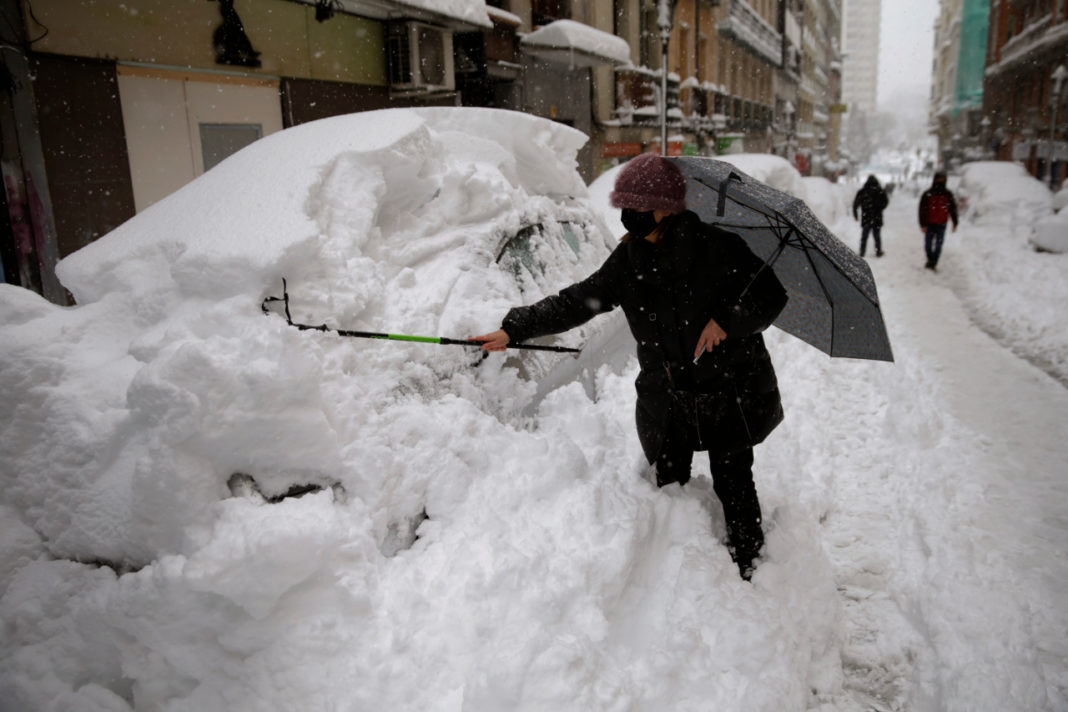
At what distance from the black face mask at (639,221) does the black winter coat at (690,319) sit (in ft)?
0.18

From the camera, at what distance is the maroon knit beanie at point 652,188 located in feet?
8.64

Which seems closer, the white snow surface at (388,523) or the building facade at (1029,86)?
the white snow surface at (388,523)

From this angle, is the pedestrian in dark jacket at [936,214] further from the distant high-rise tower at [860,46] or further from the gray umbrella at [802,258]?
the distant high-rise tower at [860,46]

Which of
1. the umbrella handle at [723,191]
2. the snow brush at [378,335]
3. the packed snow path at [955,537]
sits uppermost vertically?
the umbrella handle at [723,191]

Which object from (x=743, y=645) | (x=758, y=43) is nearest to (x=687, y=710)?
(x=743, y=645)

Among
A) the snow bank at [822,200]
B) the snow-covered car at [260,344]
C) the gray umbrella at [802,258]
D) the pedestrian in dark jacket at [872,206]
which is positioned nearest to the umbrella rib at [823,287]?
the gray umbrella at [802,258]

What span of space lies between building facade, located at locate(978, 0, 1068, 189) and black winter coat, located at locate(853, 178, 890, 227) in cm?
1322

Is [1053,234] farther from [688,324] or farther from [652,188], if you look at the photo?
[652,188]

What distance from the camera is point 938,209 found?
11.2 m

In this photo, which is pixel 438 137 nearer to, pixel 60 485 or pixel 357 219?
pixel 357 219

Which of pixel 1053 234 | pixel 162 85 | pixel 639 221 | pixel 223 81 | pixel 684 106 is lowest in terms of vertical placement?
pixel 1053 234

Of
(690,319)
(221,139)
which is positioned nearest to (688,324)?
(690,319)

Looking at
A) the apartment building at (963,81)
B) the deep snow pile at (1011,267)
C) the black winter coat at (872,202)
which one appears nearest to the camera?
the deep snow pile at (1011,267)

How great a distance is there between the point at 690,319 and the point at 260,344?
1.60 meters
